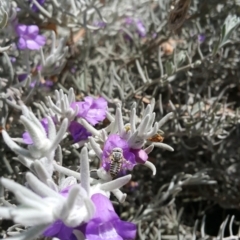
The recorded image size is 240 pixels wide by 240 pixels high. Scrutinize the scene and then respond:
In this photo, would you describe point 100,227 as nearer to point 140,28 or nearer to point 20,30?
point 20,30

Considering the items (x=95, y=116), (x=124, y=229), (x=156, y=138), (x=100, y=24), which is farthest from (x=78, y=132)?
(x=100, y=24)

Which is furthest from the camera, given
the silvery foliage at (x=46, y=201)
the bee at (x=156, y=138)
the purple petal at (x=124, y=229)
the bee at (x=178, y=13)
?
the bee at (x=178, y=13)

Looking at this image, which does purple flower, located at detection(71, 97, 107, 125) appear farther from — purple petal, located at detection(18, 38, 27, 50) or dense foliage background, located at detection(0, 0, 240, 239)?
purple petal, located at detection(18, 38, 27, 50)

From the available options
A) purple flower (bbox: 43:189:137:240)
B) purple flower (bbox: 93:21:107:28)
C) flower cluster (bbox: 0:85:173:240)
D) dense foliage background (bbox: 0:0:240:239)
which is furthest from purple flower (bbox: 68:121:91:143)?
purple flower (bbox: 93:21:107:28)

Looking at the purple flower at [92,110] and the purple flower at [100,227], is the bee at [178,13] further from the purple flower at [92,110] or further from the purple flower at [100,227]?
the purple flower at [100,227]

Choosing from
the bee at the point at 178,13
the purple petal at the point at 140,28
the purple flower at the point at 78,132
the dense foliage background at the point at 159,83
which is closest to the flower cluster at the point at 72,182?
the purple flower at the point at 78,132

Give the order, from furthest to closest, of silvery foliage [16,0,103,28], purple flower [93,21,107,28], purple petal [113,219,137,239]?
purple flower [93,21,107,28] < silvery foliage [16,0,103,28] < purple petal [113,219,137,239]
